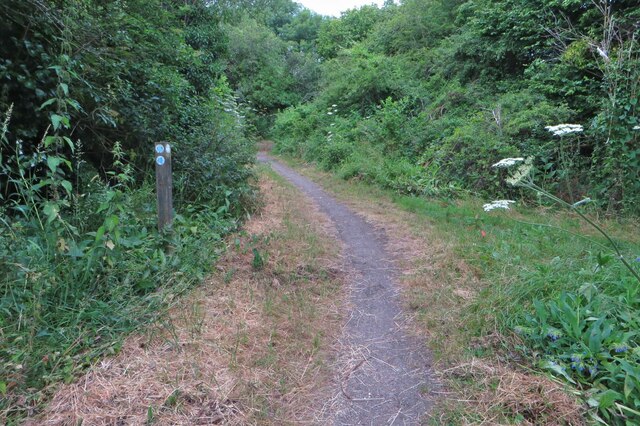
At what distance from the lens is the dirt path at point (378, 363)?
2.68m

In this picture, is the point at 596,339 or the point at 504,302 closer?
the point at 596,339

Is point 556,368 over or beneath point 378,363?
over

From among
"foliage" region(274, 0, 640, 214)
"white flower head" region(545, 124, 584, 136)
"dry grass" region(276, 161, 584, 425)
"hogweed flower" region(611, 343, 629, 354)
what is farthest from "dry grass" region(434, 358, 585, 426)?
"foliage" region(274, 0, 640, 214)

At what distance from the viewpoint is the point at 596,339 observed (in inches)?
104

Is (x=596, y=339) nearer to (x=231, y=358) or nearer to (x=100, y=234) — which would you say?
(x=231, y=358)

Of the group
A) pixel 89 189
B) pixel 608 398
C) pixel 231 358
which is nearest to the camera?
pixel 608 398

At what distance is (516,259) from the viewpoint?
164 inches

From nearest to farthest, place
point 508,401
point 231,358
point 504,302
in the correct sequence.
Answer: point 508,401
point 231,358
point 504,302

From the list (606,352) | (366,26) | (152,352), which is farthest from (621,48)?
(366,26)

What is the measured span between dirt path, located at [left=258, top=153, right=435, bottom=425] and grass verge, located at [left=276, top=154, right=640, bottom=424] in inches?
6.4

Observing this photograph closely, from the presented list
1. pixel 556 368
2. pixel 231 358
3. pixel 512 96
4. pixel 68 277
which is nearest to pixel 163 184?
pixel 68 277

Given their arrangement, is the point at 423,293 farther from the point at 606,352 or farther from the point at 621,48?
the point at 621,48

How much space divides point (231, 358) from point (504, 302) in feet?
7.53

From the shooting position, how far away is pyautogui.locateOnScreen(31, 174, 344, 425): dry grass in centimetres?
241
